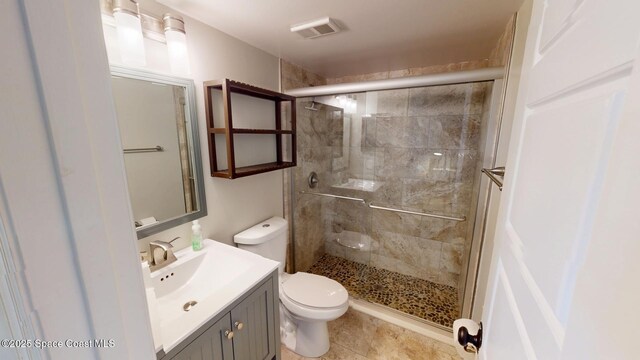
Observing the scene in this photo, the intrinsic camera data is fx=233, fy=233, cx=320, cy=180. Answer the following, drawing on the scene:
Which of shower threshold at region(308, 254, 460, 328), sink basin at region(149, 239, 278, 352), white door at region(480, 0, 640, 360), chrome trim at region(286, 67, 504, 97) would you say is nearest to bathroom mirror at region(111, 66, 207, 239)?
sink basin at region(149, 239, 278, 352)

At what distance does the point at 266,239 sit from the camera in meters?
1.62

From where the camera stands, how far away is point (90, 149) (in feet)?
0.95

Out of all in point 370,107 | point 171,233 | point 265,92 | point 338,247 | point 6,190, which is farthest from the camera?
point 338,247

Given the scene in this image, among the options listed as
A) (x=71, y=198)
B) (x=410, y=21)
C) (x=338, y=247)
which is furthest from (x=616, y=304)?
(x=338, y=247)

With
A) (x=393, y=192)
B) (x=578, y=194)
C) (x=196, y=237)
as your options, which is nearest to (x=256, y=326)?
(x=196, y=237)

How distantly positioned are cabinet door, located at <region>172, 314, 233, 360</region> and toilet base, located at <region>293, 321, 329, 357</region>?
68cm

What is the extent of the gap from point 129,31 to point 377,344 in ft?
7.56

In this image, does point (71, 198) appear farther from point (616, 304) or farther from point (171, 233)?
point (171, 233)

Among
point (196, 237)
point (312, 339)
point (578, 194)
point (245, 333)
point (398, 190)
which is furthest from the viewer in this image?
point (398, 190)

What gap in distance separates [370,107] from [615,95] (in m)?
2.11

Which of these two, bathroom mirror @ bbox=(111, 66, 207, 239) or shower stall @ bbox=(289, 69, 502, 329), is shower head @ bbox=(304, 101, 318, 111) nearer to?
shower stall @ bbox=(289, 69, 502, 329)

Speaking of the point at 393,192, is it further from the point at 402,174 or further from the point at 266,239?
the point at 266,239

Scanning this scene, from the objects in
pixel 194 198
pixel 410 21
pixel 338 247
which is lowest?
pixel 338 247

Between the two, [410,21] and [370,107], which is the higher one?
[410,21]
